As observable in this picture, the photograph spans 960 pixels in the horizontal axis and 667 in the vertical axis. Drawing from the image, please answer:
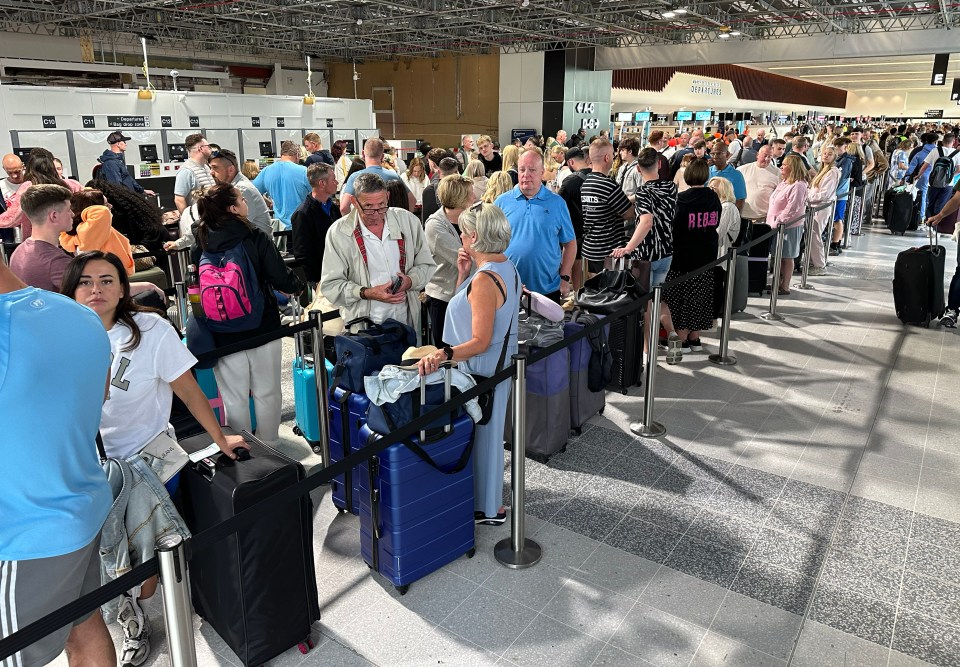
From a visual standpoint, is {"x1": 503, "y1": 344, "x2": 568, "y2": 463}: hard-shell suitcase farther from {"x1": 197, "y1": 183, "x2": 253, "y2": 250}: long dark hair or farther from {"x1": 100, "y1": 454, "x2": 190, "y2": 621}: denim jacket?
{"x1": 100, "y1": 454, "x2": 190, "y2": 621}: denim jacket

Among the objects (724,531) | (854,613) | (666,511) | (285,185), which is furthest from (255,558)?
(285,185)

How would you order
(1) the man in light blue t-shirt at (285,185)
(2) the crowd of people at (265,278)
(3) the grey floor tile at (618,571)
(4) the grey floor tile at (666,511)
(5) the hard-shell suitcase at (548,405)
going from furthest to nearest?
(1) the man in light blue t-shirt at (285,185) → (5) the hard-shell suitcase at (548,405) → (4) the grey floor tile at (666,511) → (3) the grey floor tile at (618,571) → (2) the crowd of people at (265,278)

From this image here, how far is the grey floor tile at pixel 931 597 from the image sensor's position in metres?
2.76

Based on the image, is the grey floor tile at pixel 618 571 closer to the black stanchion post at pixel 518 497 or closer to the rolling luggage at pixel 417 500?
the black stanchion post at pixel 518 497

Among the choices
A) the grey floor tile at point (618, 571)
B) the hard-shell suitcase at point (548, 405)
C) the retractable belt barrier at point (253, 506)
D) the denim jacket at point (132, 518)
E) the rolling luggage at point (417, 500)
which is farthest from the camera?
the hard-shell suitcase at point (548, 405)

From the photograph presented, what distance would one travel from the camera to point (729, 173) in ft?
23.3

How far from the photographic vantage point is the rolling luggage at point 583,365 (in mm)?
3992

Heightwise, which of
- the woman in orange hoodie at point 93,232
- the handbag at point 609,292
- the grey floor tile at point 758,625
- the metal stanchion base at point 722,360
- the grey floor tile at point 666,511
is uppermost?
the woman in orange hoodie at point 93,232

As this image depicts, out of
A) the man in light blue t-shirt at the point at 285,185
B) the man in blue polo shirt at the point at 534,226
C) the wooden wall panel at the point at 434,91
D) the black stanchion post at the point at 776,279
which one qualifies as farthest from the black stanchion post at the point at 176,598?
the wooden wall panel at the point at 434,91

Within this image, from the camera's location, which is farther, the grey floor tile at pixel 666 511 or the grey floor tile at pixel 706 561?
the grey floor tile at pixel 666 511

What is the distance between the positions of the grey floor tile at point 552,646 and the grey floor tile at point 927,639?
114 centimetres

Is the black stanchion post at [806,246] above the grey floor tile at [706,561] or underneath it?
above

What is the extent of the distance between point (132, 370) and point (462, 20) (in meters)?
18.7

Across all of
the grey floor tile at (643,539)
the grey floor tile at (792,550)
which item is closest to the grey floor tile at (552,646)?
the grey floor tile at (643,539)
